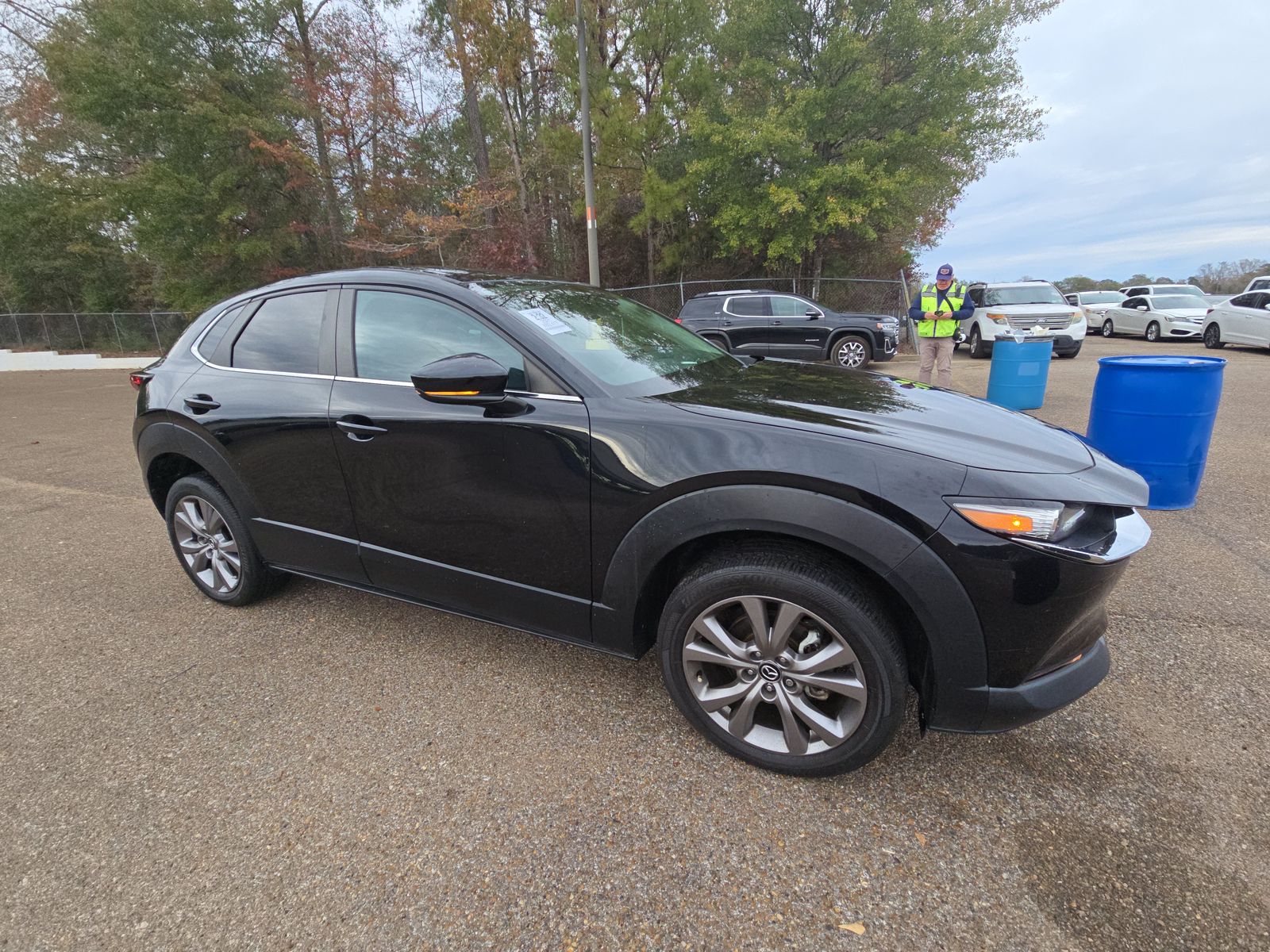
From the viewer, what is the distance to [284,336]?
288 centimetres

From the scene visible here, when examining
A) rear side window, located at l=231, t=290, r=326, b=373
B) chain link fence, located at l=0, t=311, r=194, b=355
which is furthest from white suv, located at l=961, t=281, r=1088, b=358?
chain link fence, located at l=0, t=311, r=194, b=355

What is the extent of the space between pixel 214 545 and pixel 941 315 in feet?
25.9

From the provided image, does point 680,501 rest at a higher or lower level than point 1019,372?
higher

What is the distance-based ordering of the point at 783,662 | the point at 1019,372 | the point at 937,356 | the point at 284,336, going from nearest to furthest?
the point at 783,662 → the point at 284,336 → the point at 1019,372 → the point at 937,356

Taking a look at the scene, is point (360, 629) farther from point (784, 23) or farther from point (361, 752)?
point (784, 23)

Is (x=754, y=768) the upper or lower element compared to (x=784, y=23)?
lower

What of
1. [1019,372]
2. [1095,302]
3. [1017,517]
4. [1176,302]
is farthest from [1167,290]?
[1017,517]

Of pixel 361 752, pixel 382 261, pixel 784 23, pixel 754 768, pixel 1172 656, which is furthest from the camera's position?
pixel 382 261

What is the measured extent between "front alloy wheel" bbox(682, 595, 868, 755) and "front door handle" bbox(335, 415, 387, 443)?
150 centimetres

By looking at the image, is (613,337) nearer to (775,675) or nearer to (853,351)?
(775,675)

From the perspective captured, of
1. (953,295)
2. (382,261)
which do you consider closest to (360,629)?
(953,295)

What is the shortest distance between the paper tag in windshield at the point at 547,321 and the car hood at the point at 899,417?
0.54m

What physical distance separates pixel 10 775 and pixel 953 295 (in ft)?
29.5

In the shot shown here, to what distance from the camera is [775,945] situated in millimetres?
1528
